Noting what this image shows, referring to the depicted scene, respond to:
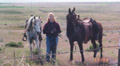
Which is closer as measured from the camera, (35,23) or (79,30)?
(35,23)

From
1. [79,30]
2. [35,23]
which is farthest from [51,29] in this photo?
[79,30]

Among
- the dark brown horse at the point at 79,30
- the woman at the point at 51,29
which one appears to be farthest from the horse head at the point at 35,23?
the dark brown horse at the point at 79,30

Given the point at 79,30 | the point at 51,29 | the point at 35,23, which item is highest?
the point at 35,23

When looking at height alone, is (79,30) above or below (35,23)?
below

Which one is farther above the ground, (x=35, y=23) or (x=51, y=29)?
(x=35, y=23)

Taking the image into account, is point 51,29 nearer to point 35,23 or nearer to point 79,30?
point 35,23

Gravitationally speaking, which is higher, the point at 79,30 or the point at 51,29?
the point at 51,29

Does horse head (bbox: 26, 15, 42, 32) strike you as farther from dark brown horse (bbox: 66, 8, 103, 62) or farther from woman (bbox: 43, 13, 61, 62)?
dark brown horse (bbox: 66, 8, 103, 62)

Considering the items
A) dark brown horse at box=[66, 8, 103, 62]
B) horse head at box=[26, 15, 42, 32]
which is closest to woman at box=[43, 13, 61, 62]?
horse head at box=[26, 15, 42, 32]

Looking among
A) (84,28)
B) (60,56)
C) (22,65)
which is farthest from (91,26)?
(22,65)

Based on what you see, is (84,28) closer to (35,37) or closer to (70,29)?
(70,29)

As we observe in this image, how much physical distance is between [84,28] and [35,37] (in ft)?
6.25

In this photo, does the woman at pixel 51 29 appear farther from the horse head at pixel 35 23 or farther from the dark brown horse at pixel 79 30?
the dark brown horse at pixel 79 30

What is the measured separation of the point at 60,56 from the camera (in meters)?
11.1
